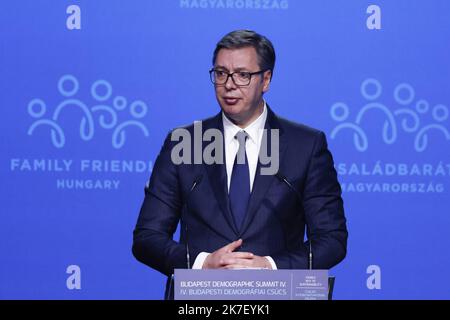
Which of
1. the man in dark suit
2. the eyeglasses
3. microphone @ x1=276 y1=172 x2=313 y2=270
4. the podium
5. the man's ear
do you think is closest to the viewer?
the podium

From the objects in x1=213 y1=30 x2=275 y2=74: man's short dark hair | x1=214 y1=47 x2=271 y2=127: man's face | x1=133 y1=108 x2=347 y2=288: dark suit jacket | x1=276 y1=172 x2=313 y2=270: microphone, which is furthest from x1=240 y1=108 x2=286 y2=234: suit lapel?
x1=213 y1=30 x2=275 y2=74: man's short dark hair

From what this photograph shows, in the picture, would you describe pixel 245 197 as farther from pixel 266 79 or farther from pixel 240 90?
pixel 266 79

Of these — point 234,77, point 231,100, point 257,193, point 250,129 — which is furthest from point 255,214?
point 234,77

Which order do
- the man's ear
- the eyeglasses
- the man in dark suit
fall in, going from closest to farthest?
the man in dark suit, the eyeglasses, the man's ear

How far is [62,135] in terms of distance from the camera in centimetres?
407

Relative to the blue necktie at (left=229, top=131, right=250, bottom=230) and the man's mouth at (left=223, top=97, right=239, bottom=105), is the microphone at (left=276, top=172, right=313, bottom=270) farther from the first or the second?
the man's mouth at (left=223, top=97, right=239, bottom=105)

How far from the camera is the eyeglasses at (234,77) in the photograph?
373cm

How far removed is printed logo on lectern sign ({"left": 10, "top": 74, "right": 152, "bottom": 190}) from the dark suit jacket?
50cm

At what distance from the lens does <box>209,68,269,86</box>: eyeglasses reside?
373 cm

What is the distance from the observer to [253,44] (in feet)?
12.6

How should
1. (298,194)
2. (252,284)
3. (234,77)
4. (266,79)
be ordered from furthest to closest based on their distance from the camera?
(266,79) < (234,77) < (298,194) < (252,284)

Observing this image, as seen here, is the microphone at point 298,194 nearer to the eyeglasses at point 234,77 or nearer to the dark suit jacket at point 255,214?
the dark suit jacket at point 255,214

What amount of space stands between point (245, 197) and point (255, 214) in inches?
4.2

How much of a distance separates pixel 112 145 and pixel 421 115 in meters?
1.65
